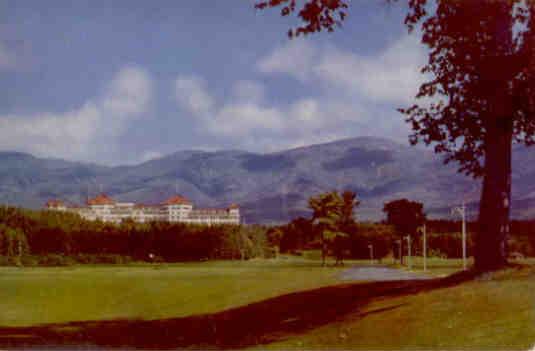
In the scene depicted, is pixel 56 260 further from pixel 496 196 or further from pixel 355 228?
pixel 496 196

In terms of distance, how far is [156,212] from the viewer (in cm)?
13275

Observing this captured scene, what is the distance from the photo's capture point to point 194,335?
2512 centimetres

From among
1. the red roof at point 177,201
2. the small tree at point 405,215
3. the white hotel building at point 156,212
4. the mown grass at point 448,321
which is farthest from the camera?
the white hotel building at point 156,212

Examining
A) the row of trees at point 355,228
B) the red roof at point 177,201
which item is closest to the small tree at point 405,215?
the row of trees at point 355,228

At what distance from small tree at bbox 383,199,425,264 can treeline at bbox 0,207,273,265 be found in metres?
59.0

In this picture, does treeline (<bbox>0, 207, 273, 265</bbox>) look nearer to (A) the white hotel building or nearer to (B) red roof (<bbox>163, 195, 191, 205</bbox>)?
(A) the white hotel building

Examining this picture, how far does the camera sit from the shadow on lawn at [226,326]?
22.2 metres

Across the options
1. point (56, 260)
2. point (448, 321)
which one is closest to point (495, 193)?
point (448, 321)

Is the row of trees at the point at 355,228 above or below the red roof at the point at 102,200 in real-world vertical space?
below

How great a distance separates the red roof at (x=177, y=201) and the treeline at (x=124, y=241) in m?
5.70

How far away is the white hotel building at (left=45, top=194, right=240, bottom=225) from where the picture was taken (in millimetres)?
122375

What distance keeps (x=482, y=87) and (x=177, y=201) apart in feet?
341

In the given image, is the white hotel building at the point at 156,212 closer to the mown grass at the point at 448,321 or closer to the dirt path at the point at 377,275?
the dirt path at the point at 377,275

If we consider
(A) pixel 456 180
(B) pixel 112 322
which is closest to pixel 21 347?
(B) pixel 112 322
